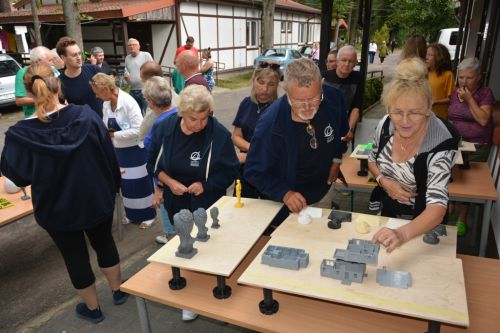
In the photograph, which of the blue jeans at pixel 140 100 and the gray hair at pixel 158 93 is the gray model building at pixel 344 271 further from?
the blue jeans at pixel 140 100

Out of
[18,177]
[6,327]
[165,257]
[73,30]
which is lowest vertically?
[6,327]

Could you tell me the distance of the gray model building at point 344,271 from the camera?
1747 mm

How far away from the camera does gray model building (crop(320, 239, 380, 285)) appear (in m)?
1.75

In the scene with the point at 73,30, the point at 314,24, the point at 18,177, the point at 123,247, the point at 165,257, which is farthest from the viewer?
the point at 314,24

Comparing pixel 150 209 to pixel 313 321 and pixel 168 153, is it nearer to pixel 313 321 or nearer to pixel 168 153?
pixel 168 153

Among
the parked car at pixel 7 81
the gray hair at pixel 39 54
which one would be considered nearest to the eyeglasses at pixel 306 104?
the gray hair at pixel 39 54

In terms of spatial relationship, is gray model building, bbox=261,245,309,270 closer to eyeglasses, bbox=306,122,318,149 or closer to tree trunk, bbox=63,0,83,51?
eyeglasses, bbox=306,122,318,149

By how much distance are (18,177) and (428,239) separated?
262 centimetres

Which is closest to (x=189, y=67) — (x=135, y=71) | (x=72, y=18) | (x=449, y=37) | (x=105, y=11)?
(x=135, y=71)

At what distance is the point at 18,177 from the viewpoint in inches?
104

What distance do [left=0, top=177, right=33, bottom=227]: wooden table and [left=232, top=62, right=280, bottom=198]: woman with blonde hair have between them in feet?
6.32

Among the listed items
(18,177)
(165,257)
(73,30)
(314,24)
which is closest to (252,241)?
(165,257)

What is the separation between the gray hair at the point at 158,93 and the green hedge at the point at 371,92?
7.99 meters

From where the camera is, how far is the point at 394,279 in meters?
1.73
